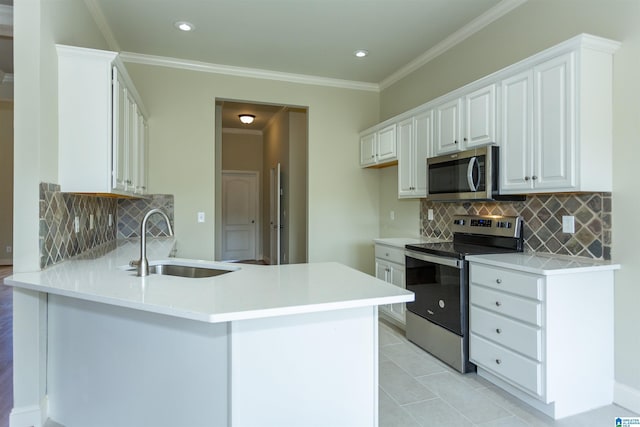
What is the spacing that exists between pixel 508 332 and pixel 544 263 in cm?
49

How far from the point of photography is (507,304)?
2275 mm

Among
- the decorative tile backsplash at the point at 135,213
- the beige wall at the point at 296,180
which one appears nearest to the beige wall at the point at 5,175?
the decorative tile backsplash at the point at 135,213

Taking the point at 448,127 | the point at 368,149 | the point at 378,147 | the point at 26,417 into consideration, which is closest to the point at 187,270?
the point at 26,417

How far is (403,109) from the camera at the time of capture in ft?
14.1

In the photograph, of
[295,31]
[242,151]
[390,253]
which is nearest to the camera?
[295,31]

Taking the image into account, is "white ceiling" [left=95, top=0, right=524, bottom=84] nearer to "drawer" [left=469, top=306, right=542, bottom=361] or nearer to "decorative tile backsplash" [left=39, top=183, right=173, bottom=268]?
"decorative tile backsplash" [left=39, top=183, right=173, bottom=268]

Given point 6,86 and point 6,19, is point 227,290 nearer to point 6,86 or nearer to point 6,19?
point 6,19

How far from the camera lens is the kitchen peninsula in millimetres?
1454

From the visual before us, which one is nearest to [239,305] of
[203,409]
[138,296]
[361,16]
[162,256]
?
[138,296]

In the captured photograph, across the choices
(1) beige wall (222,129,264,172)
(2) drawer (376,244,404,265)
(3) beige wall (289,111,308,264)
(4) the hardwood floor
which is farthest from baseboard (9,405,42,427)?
(1) beige wall (222,129,264,172)

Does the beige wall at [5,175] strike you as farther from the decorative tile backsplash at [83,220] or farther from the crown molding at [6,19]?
the crown molding at [6,19]

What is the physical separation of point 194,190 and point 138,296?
9.11 ft

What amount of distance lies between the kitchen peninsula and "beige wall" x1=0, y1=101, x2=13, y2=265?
22.5 ft

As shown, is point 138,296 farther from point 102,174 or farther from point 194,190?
point 194,190
